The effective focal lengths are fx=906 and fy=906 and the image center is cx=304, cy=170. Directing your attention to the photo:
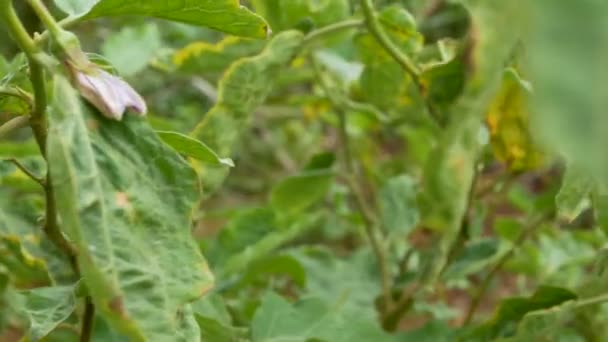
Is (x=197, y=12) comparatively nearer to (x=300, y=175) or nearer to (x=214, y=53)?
(x=214, y=53)

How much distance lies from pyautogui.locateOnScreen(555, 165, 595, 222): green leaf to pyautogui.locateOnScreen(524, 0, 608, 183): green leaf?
29 centimetres

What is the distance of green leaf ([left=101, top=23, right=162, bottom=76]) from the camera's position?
97 centimetres

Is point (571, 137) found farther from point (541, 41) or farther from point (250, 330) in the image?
point (250, 330)

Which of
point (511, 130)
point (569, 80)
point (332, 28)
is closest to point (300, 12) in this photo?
point (332, 28)

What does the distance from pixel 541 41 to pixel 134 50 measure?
824 millimetres

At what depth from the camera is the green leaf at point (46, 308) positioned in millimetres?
524

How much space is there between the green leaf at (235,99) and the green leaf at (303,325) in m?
0.12

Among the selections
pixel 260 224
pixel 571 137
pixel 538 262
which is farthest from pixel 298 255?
Answer: pixel 571 137

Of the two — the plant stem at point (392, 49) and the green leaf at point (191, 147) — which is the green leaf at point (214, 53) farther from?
the green leaf at point (191, 147)

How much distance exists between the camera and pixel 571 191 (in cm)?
51

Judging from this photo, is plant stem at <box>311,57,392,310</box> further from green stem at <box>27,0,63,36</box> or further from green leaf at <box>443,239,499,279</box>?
green stem at <box>27,0,63,36</box>

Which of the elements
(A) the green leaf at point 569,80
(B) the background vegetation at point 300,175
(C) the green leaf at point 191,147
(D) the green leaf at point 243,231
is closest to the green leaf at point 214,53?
(B) the background vegetation at point 300,175

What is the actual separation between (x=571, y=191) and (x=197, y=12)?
0.23 m

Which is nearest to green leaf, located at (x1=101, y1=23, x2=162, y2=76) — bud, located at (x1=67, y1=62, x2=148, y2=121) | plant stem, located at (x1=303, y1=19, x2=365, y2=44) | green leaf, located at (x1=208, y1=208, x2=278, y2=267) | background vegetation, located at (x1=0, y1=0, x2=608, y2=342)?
background vegetation, located at (x1=0, y1=0, x2=608, y2=342)
